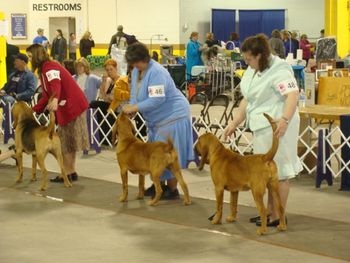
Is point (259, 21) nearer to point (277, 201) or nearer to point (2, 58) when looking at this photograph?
point (2, 58)

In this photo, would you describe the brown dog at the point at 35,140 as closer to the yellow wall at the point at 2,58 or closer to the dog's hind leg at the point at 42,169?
the dog's hind leg at the point at 42,169

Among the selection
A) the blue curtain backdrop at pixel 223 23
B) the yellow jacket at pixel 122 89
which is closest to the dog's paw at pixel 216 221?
the yellow jacket at pixel 122 89

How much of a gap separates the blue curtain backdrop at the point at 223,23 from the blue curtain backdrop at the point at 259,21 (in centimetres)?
35

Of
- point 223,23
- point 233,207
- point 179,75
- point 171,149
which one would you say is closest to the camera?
point 233,207

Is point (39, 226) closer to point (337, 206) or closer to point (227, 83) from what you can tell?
point (337, 206)

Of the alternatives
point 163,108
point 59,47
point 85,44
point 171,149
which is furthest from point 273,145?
point 85,44

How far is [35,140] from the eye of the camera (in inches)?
275

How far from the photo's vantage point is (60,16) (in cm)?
2456

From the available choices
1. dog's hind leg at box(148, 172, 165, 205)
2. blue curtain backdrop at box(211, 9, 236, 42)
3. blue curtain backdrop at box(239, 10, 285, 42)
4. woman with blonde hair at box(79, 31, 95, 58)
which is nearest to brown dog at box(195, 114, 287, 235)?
dog's hind leg at box(148, 172, 165, 205)

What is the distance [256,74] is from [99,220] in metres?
1.57

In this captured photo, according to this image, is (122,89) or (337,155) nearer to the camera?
(337,155)

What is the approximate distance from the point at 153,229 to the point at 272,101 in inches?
46.8

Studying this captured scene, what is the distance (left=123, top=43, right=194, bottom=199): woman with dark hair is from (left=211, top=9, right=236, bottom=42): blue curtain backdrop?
1993cm

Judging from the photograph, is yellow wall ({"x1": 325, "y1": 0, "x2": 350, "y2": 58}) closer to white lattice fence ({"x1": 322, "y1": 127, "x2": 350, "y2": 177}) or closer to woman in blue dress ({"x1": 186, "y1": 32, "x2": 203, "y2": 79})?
woman in blue dress ({"x1": 186, "y1": 32, "x2": 203, "y2": 79})
